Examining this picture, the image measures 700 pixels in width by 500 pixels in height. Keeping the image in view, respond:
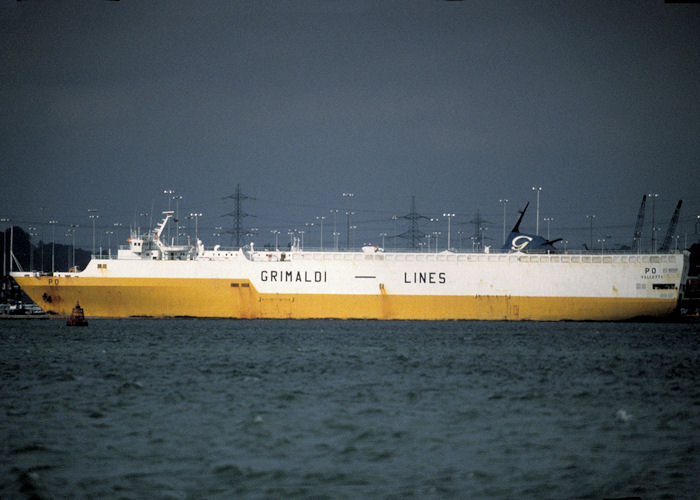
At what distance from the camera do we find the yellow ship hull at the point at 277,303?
60.5m

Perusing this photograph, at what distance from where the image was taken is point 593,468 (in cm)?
1547

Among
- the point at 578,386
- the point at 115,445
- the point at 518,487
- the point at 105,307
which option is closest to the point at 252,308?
the point at 105,307

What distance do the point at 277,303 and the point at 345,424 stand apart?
141 ft

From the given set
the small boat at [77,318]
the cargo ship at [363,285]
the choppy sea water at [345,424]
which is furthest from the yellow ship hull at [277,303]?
the choppy sea water at [345,424]

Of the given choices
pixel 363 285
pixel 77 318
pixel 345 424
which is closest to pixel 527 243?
pixel 363 285

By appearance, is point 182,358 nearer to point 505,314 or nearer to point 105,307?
point 105,307

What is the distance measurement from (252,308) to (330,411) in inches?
1605

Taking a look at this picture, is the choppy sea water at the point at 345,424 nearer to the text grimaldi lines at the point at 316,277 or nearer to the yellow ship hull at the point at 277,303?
the yellow ship hull at the point at 277,303

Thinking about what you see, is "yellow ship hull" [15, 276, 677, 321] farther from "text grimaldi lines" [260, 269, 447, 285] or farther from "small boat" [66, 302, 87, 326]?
"small boat" [66, 302, 87, 326]

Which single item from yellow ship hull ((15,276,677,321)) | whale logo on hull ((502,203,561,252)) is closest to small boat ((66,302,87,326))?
yellow ship hull ((15,276,677,321))

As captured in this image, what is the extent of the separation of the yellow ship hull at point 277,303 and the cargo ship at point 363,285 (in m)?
0.07

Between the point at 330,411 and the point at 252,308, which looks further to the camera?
the point at 252,308

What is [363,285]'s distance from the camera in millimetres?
62156

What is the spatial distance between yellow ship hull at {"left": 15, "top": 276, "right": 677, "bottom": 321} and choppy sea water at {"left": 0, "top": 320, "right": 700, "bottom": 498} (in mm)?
21586
